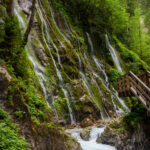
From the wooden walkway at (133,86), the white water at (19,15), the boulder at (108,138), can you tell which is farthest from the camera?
the white water at (19,15)

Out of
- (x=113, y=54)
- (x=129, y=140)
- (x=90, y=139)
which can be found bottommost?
(x=90, y=139)

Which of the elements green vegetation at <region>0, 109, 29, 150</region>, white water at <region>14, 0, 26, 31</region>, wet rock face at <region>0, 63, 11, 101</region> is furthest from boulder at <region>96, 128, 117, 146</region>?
white water at <region>14, 0, 26, 31</region>

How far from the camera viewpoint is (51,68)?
13562mm

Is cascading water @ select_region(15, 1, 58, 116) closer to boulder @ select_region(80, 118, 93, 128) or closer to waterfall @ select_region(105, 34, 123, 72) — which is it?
boulder @ select_region(80, 118, 93, 128)

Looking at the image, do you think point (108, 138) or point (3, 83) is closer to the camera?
point (3, 83)

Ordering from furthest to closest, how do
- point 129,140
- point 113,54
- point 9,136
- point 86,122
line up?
point 113,54, point 86,122, point 129,140, point 9,136

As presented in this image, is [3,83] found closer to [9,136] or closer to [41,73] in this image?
[9,136]

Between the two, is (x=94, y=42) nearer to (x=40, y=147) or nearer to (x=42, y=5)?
(x=42, y=5)

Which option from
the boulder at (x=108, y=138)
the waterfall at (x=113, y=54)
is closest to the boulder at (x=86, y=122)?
the boulder at (x=108, y=138)

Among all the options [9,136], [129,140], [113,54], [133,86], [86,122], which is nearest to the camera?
[9,136]

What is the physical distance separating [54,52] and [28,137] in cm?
1093

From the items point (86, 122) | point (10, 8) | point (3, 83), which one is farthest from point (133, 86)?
point (10, 8)

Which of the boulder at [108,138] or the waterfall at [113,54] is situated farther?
the waterfall at [113,54]

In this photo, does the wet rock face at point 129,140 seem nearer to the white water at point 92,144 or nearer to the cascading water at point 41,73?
the white water at point 92,144
